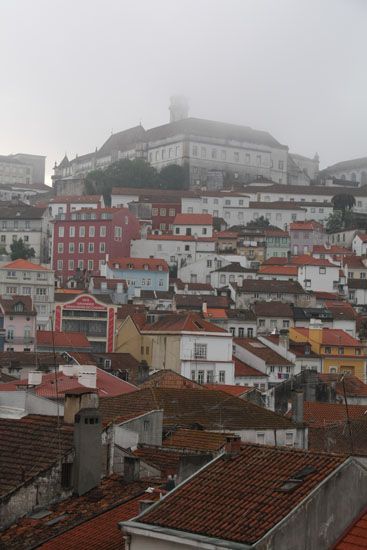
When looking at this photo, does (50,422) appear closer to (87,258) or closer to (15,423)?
(15,423)

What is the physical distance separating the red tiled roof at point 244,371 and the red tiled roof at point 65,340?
318 inches

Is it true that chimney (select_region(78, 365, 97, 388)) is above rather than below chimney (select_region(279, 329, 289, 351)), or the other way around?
above

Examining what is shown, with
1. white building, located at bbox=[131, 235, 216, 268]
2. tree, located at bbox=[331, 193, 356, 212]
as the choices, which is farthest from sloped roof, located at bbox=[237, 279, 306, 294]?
tree, located at bbox=[331, 193, 356, 212]

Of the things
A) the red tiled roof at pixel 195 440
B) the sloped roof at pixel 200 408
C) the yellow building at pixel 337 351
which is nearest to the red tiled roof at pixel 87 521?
the red tiled roof at pixel 195 440

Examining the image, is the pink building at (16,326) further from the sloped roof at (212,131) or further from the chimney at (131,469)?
the sloped roof at (212,131)

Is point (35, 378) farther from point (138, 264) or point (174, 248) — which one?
point (174, 248)

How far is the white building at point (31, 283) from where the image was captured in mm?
72375

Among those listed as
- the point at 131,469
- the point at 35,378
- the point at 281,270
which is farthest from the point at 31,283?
the point at 131,469

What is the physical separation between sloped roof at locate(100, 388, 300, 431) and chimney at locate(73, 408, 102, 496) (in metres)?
8.74

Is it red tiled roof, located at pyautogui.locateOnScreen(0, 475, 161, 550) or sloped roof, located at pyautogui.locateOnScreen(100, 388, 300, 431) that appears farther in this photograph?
sloped roof, located at pyautogui.locateOnScreen(100, 388, 300, 431)

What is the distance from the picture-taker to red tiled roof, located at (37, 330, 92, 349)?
190 feet

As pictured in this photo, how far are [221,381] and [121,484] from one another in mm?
36109

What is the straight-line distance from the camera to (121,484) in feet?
52.8

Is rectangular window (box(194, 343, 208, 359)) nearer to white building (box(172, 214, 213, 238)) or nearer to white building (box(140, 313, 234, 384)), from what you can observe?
white building (box(140, 313, 234, 384))
